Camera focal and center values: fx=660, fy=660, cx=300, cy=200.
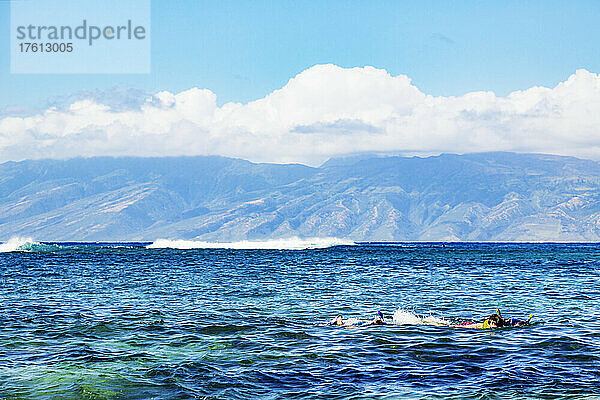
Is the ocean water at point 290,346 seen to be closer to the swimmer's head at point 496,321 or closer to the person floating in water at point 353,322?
the person floating in water at point 353,322

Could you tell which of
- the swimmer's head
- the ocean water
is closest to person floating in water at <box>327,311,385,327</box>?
the ocean water

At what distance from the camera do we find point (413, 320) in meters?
31.8

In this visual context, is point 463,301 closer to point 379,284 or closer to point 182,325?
point 379,284

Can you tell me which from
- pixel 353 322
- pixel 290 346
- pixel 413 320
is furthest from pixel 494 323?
pixel 290 346

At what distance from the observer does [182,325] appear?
1216 inches

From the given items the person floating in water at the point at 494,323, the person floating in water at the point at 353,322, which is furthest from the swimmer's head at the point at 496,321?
the person floating in water at the point at 353,322

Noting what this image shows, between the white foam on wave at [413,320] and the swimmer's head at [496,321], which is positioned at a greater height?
the swimmer's head at [496,321]

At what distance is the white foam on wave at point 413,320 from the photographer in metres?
31.2

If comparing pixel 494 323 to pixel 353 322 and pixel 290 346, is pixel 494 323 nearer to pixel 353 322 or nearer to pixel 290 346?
pixel 353 322

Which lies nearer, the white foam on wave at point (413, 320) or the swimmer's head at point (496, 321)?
the swimmer's head at point (496, 321)

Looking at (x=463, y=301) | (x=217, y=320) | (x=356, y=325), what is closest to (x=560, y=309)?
(x=463, y=301)

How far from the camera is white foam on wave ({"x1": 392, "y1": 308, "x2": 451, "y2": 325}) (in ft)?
102

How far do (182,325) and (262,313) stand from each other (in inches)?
217

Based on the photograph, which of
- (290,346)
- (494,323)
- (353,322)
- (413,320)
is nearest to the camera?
(290,346)
